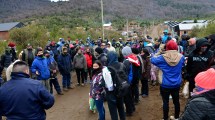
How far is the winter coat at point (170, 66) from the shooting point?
191 inches

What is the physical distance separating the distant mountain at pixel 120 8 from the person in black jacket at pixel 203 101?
104 metres

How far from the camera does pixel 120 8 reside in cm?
12825

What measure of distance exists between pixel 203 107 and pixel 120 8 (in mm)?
129174

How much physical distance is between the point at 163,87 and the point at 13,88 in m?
3.04

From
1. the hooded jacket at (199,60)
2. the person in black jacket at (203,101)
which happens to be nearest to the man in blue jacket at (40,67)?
the hooded jacket at (199,60)

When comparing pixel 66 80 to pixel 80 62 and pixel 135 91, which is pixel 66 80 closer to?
pixel 80 62

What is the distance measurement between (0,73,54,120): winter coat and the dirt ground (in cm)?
316

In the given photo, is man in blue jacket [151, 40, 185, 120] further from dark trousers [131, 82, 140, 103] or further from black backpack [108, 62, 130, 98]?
dark trousers [131, 82, 140, 103]

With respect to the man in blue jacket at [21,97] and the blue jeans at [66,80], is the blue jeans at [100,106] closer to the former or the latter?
the man in blue jacket at [21,97]

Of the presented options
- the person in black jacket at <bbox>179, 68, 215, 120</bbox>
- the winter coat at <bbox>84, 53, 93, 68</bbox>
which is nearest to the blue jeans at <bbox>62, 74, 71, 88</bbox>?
the winter coat at <bbox>84, 53, 93, 68</bbox>

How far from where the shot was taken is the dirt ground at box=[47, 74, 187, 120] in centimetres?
636

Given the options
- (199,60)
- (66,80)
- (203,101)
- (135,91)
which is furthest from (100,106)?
(66,80)

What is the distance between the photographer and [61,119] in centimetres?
659

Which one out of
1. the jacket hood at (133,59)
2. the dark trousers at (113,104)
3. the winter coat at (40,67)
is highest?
the jacket hood at (133,59)
